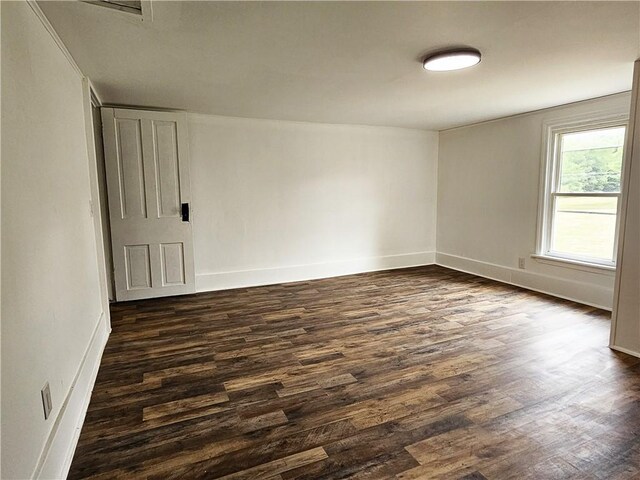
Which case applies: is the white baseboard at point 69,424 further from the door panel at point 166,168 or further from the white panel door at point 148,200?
the door panel at point 166,168

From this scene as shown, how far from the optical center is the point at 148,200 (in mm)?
4156

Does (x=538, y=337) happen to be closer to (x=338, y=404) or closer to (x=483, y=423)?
(x=483, y=423)

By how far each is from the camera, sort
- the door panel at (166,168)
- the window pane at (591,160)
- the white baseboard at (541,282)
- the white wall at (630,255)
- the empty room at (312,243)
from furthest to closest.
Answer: the door panel at (166,168)
the white baseboard at (541,282)
the window pane at (591,160)
the white wall at (630,255)
the empty room at (312,243)

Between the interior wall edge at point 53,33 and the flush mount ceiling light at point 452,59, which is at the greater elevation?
the interior wall edge at point 53,33

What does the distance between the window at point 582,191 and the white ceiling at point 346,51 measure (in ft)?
1.45

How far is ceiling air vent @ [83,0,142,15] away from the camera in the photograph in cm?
182

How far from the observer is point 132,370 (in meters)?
2.62

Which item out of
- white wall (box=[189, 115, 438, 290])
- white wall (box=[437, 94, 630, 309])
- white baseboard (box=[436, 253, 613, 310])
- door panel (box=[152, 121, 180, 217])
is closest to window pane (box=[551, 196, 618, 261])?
white wall (box=[437, 94, 630, 309])

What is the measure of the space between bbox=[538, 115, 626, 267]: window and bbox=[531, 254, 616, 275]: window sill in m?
0.03

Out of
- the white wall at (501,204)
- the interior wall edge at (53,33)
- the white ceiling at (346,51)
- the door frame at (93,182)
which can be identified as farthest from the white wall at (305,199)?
the interior wall edge at (53,33)

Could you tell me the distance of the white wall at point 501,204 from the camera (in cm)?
405

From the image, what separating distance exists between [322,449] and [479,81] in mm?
3030

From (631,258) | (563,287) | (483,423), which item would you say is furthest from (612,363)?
(563,287)

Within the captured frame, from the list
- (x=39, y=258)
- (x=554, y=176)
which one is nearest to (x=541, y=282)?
(x=554, y=176)
